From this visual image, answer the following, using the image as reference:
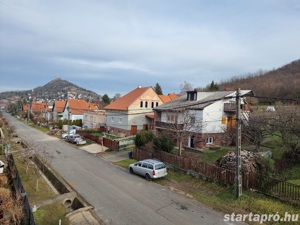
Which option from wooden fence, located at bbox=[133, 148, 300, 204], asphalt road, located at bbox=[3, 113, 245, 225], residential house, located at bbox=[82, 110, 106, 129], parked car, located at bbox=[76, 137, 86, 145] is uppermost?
residential house, located at bbox=[82, 110, 106, 129]

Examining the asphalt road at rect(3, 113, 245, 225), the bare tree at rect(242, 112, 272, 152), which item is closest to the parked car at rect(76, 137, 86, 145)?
the asphalt road at rect(3, 113, 245, 225)

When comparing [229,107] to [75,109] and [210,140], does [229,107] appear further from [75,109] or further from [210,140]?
[75,109]

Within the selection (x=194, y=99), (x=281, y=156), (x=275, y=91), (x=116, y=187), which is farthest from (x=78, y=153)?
(x=275, y=91)

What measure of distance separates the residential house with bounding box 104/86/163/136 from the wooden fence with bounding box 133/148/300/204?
17.9 m

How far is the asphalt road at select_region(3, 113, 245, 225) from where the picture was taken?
12.8 metres

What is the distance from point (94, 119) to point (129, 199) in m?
38.4

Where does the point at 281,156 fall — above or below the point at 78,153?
above

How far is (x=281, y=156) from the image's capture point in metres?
20.8

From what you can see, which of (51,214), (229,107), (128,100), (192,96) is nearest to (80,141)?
(128,100)

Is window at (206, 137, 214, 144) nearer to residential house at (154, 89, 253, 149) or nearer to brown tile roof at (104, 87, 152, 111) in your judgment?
residential house at (154, 89, 253, 149)

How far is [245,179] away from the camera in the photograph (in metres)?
15.7

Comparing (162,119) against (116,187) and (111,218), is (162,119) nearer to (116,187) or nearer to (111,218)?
(116,187)

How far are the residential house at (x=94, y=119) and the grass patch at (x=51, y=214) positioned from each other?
3450 centimetres

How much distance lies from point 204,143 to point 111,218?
60.9ft
